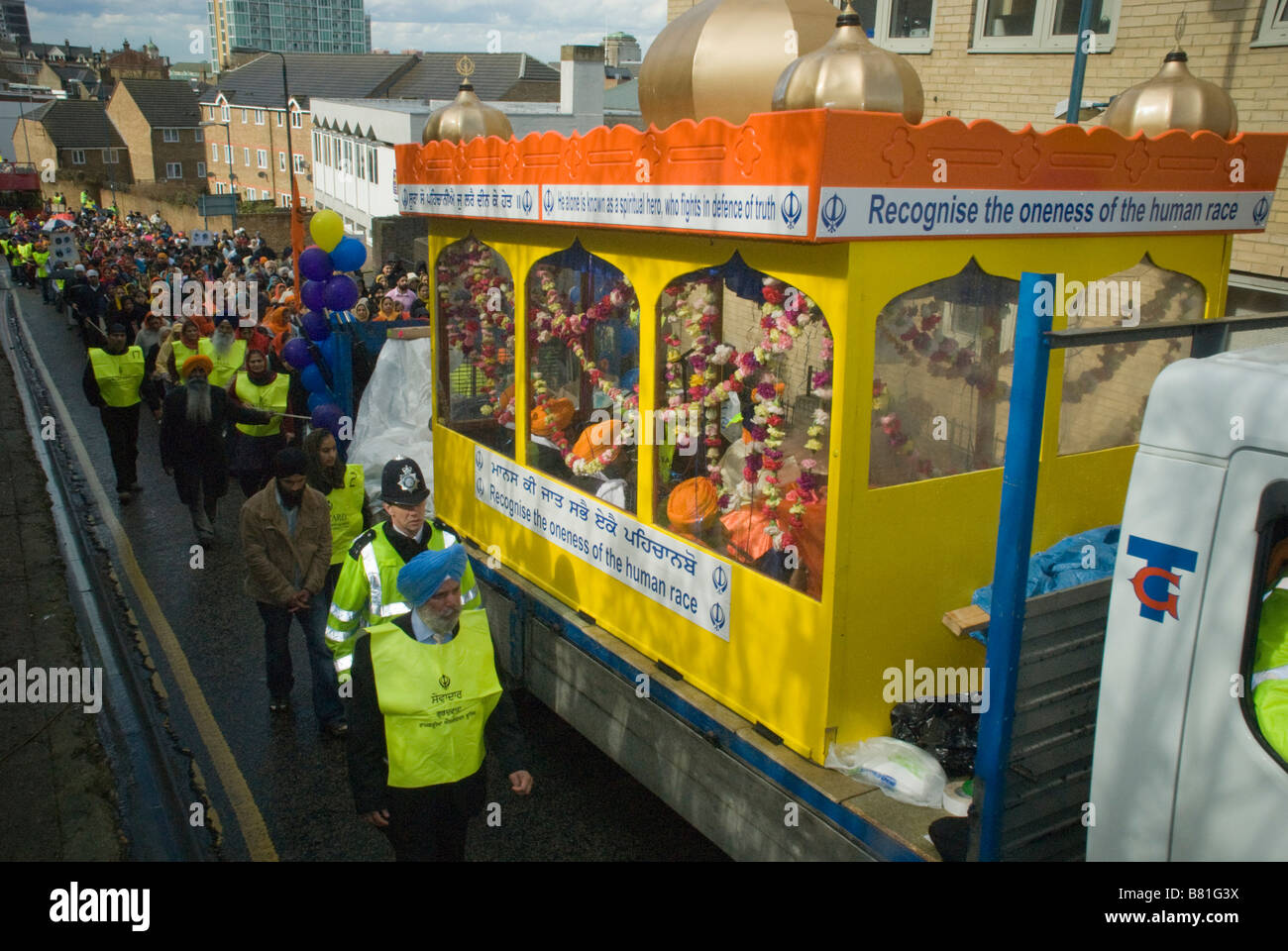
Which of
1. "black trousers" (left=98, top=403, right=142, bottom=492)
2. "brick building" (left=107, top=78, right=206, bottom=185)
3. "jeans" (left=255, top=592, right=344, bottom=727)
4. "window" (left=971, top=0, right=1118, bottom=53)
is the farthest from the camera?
"brick building" (left=107, top=78, right=206, bottom=185)

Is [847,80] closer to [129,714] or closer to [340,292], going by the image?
[129,714]

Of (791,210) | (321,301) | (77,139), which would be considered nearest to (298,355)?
(321,301)

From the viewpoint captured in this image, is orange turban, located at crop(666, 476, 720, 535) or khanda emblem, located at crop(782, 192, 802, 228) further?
orange turban, located at crop(666, 476, 720, 535)

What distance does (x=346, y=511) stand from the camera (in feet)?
21.1

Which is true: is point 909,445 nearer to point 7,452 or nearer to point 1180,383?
point 1180,383

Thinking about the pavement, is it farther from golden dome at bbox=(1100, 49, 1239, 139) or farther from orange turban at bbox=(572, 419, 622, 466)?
golden dome at bbox=(1100, 49, 1239, 139)

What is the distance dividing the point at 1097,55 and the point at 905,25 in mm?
2392

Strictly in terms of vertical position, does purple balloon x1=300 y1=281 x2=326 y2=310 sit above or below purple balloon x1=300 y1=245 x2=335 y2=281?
below

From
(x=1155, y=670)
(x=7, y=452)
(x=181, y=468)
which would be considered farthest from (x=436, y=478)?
(x=7, y=452)

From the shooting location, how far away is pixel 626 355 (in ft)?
16.9

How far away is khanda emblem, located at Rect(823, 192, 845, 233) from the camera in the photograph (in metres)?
3.55

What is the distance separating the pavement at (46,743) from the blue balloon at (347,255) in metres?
3.84

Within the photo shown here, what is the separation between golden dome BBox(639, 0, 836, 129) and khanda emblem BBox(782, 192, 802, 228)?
1.58 m

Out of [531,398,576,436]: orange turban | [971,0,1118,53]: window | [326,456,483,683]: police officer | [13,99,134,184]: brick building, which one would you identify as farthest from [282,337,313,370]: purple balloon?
[13,99,134,184]: brick building
